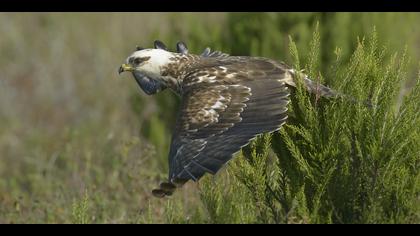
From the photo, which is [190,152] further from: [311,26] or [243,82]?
[311,26]

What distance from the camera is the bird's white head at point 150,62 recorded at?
7223mm

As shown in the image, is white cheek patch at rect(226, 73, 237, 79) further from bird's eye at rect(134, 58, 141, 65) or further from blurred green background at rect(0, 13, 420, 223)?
bird's eye at rect(134, 58, 141, 65)

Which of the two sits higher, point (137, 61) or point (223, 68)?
→ point (137, 61)

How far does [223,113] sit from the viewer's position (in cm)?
599

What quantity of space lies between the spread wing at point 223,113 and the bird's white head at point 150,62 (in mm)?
676

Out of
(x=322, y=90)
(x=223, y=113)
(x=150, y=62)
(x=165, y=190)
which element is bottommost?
(x=165, y=190)

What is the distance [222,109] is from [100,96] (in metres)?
9.18

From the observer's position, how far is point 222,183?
6.15 metres

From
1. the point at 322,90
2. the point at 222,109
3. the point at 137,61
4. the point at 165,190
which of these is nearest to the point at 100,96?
the point at 137,61

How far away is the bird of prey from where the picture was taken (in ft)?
18.1

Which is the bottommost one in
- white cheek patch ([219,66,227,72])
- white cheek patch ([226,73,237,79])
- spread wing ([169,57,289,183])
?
spread wing ([169,57,289,183])

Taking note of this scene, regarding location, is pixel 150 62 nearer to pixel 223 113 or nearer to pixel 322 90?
pixel 223 113

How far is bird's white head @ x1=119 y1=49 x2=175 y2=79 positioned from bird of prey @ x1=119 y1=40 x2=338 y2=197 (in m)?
0.28

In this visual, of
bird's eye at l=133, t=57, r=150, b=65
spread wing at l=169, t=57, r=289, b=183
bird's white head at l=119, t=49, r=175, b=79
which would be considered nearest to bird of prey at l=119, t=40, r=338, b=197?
spread wing at l=169, t=57, r=289, b=183
